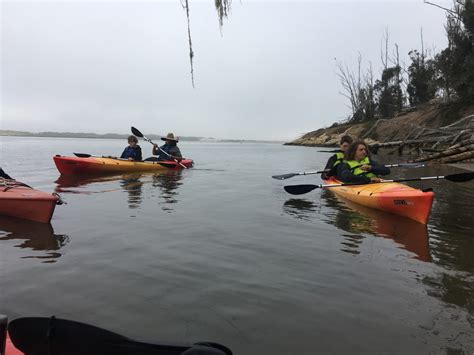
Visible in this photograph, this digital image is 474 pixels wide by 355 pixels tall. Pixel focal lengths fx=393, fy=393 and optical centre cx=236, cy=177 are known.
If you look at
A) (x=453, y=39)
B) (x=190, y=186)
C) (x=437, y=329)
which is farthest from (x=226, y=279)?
(x=453, y=39)

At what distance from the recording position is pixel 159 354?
1.95 metres

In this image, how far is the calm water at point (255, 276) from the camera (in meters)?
3.02

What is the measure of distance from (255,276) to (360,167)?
518 centimetres

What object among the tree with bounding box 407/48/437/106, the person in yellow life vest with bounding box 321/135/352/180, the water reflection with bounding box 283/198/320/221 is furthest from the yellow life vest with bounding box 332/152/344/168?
the tree with bounding box 407/48/437/106

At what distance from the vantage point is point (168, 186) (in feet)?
37.2

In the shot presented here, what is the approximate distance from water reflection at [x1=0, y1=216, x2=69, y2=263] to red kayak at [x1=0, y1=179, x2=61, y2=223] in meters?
0.11

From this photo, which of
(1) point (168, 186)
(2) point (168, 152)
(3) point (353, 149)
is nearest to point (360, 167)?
(3) point (353, 149)

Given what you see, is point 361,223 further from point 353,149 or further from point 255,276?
point 255,276

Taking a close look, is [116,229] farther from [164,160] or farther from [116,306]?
[164,160]

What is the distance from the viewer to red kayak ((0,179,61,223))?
19.9ft

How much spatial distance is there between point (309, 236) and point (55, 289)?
11.5 ft

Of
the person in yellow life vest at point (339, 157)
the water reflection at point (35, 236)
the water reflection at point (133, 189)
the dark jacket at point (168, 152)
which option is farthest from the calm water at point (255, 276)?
the dark jacket at point (168, 152)

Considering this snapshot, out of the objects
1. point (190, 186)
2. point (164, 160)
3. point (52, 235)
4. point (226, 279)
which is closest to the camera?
point (226, 279)

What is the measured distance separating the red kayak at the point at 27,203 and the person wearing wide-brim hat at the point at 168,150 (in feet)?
30.8
